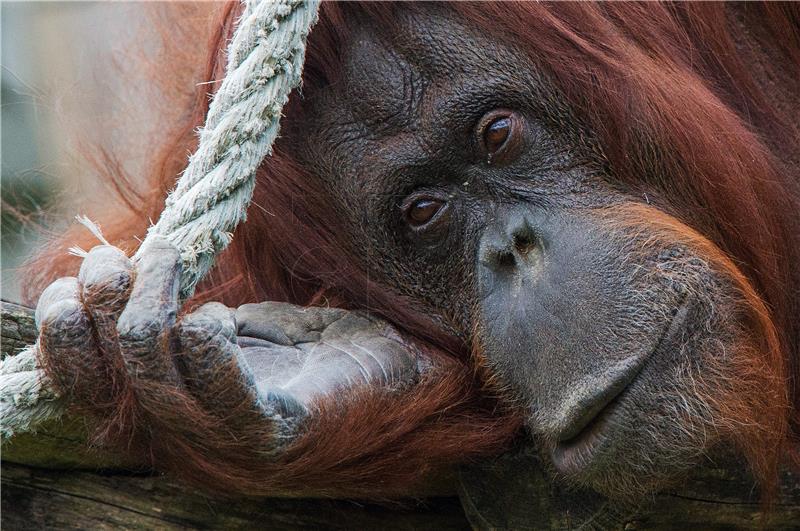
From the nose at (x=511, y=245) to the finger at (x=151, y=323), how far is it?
674 millimetres

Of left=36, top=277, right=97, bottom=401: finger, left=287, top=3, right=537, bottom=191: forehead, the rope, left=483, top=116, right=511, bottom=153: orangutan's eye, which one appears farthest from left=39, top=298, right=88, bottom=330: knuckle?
left=483, top=116, right=511, bottom=153: orangutan's eye

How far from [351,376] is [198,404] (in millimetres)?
432

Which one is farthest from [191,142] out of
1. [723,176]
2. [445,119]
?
[723,176]

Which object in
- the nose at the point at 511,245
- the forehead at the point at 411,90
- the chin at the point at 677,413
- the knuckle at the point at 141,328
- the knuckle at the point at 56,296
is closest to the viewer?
the knuckle at the point at 141,328

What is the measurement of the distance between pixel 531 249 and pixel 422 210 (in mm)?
272

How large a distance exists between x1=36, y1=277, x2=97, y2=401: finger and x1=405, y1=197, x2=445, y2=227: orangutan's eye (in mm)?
743

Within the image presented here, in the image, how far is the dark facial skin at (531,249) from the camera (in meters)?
1.62

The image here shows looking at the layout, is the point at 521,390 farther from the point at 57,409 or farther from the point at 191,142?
the point at 191,142

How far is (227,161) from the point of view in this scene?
151cm

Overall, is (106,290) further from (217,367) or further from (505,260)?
(505,260)

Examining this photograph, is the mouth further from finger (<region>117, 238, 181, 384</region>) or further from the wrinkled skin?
finger (<region>117, 238, 181, 384</region>)

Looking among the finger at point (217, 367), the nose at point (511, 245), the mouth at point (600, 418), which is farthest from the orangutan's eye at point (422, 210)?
the finger at point (217, 367)

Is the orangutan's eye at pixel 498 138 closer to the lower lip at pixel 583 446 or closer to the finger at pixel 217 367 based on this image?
the lower lip at pixel 583 446

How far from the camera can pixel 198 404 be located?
4.48 feet
